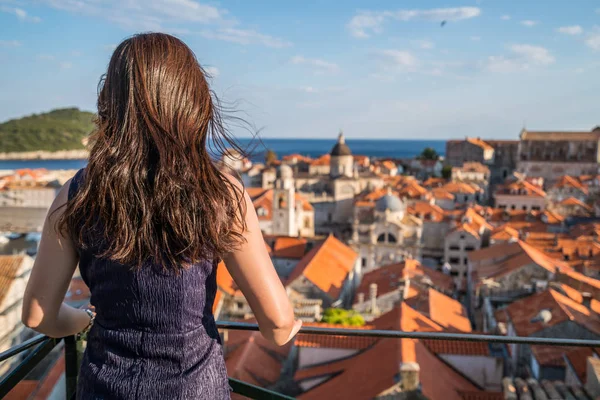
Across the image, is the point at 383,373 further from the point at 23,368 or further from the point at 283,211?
the point at 283,211

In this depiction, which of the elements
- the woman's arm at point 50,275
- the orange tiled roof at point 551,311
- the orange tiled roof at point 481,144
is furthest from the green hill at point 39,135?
the woman's arm at point 50,275

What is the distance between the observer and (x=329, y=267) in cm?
2230

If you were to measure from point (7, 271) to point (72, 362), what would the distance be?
15.8 meters

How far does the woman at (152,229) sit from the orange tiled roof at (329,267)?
18.1 meters

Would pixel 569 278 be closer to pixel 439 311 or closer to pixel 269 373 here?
pixel 439 311

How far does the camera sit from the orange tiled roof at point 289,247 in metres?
26.7

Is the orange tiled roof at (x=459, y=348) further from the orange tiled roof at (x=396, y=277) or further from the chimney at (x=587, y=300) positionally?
the orange tiled roof at (x=396, y=277)

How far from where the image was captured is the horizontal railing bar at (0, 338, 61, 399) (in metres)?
2.35

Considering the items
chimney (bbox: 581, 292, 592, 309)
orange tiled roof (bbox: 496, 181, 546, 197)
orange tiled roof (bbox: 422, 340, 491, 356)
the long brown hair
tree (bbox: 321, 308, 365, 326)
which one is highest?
the long brown hair

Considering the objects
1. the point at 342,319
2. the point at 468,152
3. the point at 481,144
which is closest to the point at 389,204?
the point at 342,319

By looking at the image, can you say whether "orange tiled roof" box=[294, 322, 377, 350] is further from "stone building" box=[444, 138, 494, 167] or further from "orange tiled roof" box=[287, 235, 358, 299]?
"stone building" box=[444, 138, 494, 167]

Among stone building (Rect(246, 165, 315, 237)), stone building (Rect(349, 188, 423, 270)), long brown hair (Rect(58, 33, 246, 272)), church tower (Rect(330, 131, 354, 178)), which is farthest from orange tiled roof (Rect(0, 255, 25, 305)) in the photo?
church tower (Rect(330, 131, 354, 178))

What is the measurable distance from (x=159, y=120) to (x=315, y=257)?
21285mm

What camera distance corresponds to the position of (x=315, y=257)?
74.5 ft
